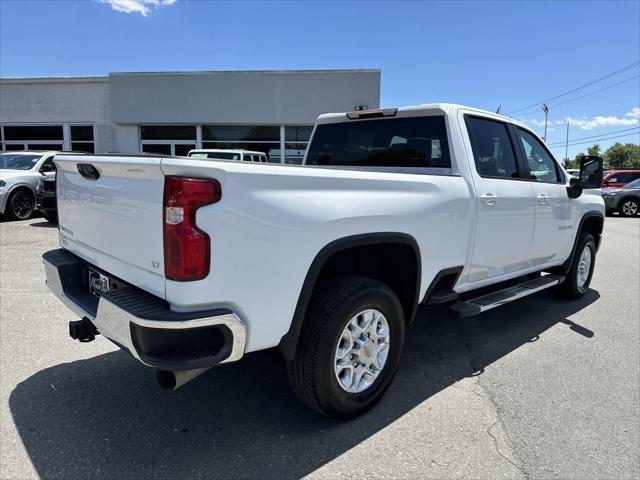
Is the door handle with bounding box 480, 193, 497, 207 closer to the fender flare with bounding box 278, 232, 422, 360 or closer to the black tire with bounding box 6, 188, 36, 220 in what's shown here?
the fender flare with bounding box 278, 232, 422, 360

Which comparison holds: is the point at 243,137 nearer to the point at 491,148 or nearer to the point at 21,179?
the point at 21,179

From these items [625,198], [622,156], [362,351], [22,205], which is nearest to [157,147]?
[22,205]

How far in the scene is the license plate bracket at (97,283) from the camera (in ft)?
9.18

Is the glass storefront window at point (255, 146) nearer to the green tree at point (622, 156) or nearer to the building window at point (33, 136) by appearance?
the building window at point (33, 136)

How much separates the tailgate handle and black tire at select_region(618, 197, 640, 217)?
2043 cm

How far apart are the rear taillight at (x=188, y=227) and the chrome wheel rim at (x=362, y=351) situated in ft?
3.38

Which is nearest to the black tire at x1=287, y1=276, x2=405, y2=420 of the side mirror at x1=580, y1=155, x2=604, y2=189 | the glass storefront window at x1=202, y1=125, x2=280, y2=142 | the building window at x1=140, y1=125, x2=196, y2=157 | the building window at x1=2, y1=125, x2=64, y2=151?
the side mirror at x1=580, y1=155, x2=604, y2=189

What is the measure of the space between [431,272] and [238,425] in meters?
1.63

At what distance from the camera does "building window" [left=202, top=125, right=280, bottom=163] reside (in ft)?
76.8

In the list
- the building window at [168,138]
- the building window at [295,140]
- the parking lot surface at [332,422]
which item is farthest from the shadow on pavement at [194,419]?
the building window at [168,138]

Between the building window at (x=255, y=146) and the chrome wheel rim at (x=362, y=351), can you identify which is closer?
the chrome wheel rim at (x=362, y=351)

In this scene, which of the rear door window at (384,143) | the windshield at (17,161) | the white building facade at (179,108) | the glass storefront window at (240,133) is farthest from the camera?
the glass storefront window at (240,133)

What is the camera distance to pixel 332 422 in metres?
2.98

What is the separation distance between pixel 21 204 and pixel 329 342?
1182 cm
